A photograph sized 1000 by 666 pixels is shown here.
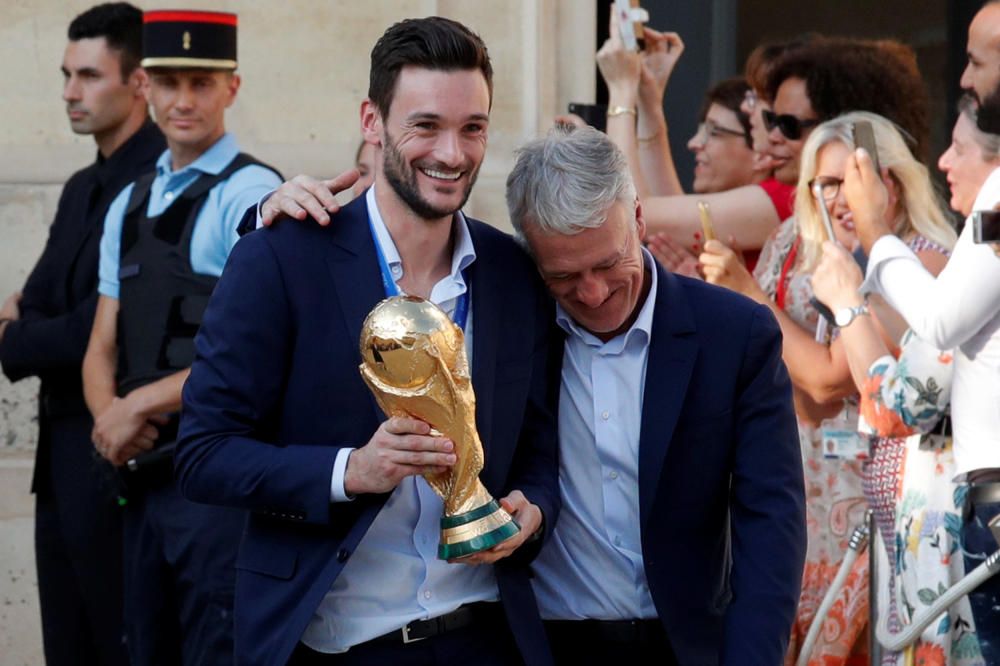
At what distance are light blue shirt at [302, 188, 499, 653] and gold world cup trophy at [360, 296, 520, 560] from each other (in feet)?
0.44

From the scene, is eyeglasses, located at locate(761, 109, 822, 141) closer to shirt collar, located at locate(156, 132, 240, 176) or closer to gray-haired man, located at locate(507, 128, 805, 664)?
shirt collar, located at locate(156, 132, 240, 176)

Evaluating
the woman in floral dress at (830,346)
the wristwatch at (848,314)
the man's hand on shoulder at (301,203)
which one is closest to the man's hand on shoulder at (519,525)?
the man's hand on shoulder at (301,203)

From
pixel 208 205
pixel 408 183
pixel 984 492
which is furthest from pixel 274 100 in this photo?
pixel 984 492

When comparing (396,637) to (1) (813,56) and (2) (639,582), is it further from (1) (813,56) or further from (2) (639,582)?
(1) (813,56)

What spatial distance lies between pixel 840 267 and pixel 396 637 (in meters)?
1.91

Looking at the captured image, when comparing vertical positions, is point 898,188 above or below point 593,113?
below

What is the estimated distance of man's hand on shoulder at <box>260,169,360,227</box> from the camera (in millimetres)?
3238

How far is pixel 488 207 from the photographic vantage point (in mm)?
6125

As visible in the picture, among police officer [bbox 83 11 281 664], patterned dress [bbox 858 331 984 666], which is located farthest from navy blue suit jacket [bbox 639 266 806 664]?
police officer [bbox 83 11 281 664]

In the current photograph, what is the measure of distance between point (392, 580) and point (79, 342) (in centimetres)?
248

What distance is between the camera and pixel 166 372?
16.1ft

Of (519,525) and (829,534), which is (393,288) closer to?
(519,525)

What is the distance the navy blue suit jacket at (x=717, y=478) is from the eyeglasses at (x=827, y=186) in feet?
5.20

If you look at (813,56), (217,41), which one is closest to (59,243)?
(217,41)
